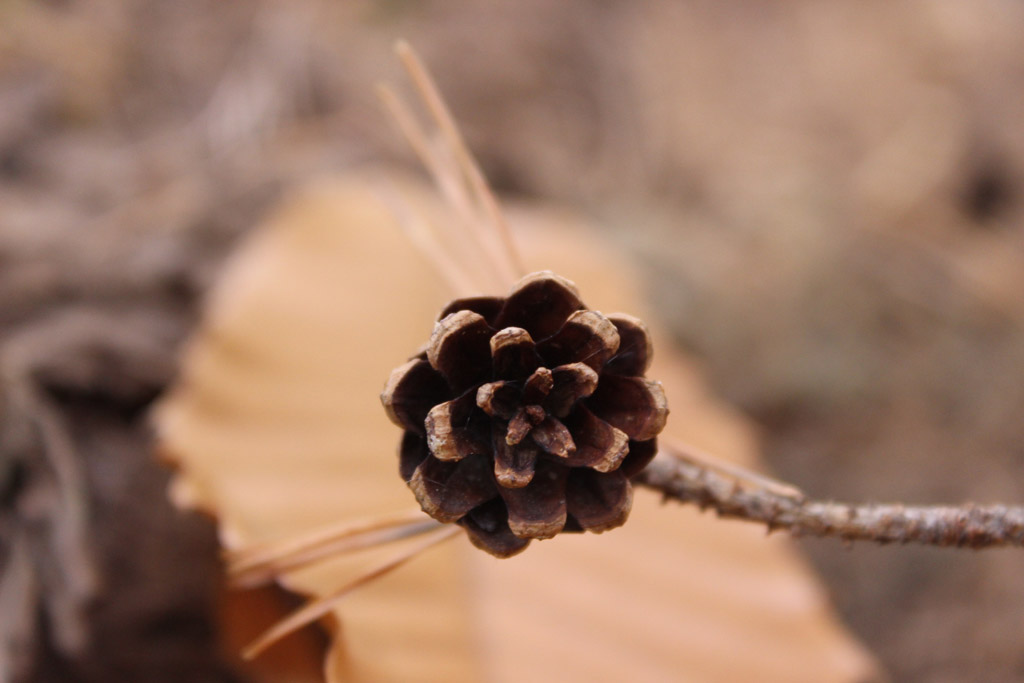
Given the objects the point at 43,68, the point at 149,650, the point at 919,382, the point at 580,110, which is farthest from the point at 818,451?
the point at 43,68

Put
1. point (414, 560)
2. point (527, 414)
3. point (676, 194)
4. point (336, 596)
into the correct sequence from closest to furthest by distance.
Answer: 1. point (527, 414)
2. point (336, 596)
3. point (414, 560)
4. point (676, 194)

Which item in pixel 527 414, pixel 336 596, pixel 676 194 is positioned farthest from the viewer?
pixel 676 194

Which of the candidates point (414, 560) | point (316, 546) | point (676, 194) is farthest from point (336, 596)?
point (676, 194)

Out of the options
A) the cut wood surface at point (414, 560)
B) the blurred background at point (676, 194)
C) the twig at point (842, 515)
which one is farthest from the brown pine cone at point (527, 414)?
the blurred background at point (676, 194)

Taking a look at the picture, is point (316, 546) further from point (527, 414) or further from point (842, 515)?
point (842, 515)

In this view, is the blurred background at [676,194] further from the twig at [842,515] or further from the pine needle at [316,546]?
the twig at [842,515]

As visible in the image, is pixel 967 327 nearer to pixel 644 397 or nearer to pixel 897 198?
pixel 897 198

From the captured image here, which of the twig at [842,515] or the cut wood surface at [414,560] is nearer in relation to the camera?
the twig at [842,515]
